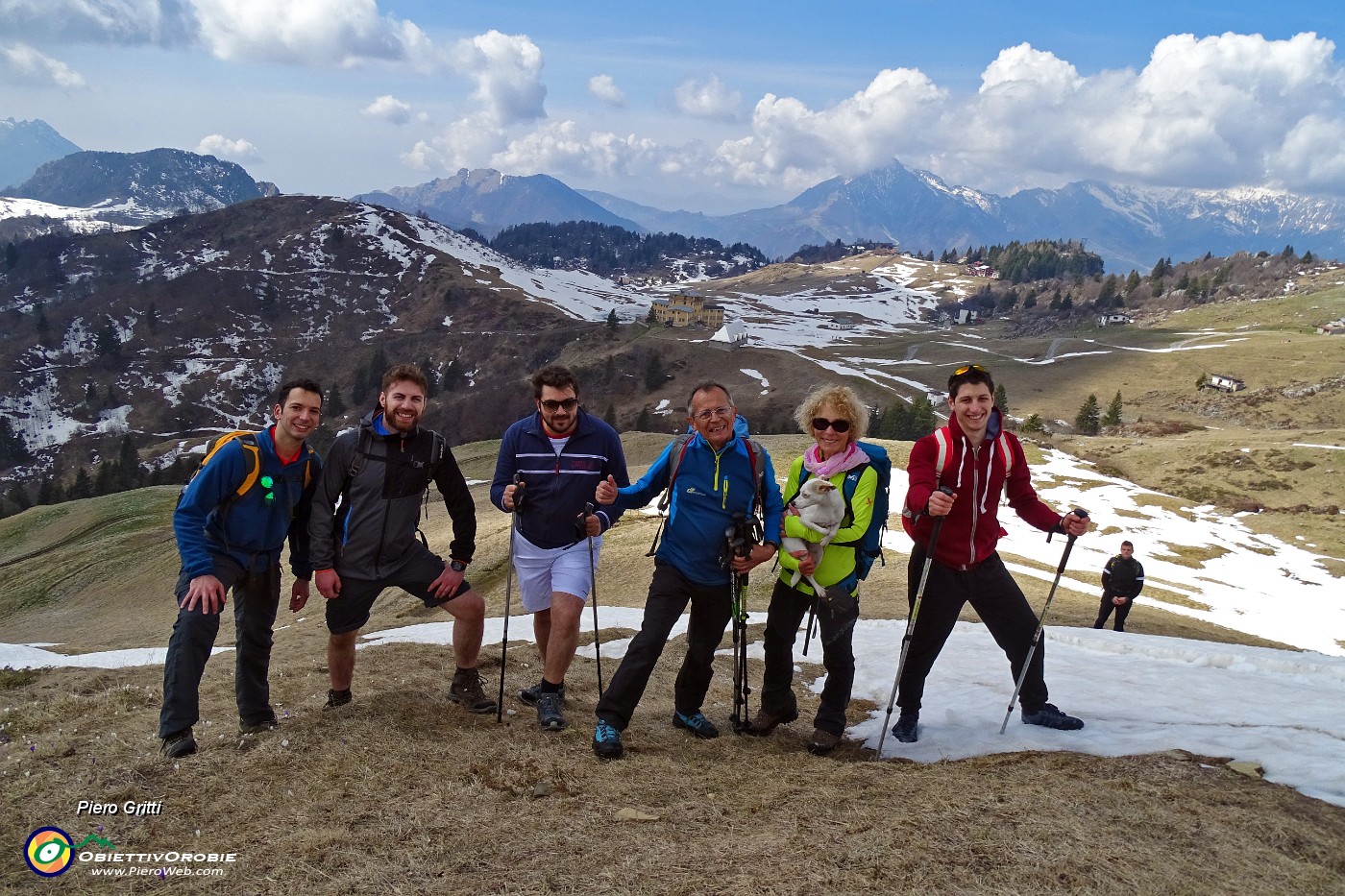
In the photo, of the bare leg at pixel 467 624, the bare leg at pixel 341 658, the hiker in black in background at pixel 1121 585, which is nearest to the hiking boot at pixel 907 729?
the bare leg at pixel 467 624

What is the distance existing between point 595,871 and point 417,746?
117 inches

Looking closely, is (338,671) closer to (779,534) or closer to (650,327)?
(779,534)

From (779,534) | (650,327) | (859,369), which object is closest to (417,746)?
(779,534)

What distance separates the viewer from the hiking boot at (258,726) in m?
7.40

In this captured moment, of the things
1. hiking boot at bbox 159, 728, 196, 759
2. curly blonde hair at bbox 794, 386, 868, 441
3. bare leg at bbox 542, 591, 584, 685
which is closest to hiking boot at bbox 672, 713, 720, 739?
bare leg at bbox 542, 591, 584, 685

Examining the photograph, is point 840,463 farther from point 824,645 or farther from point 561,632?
point 561,632

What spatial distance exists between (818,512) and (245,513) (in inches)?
223

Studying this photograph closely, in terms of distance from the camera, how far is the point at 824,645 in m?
7.52

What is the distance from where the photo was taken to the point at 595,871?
478cm

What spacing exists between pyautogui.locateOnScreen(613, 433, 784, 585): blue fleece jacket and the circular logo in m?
5.02

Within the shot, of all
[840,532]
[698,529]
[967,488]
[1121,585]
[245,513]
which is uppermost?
[967,488]

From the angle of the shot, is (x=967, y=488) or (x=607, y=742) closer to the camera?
(x=607, y=742)

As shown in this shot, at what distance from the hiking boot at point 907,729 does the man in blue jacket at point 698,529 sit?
97.5 inches

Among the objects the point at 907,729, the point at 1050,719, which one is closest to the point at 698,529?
the point at 907,729
